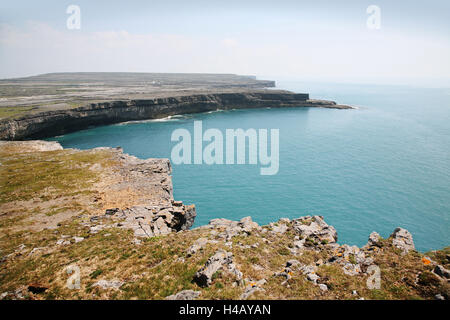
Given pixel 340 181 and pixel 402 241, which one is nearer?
pixel 402 241

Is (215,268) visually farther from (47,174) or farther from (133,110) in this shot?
(133,110)

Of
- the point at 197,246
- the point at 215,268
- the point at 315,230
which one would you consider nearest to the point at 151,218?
the point at 197,246

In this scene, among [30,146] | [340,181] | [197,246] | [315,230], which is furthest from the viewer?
[30,146]

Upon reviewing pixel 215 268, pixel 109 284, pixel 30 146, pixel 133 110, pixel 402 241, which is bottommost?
pixel 109 284

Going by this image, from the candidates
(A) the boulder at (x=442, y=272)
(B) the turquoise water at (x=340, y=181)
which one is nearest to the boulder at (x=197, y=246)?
(A) the boulder at (x=442, y=272)

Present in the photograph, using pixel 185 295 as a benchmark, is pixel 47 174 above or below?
above

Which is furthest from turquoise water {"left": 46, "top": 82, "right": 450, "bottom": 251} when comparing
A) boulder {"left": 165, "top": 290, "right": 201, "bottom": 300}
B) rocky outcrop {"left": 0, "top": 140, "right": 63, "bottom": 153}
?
boulder {"left": 165, "top": 290, "right": 201, "bottom": 300}

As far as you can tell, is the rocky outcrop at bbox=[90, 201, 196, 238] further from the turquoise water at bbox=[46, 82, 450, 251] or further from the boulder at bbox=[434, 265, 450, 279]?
the boulder at bbox=[434, 265, 450, 279]
